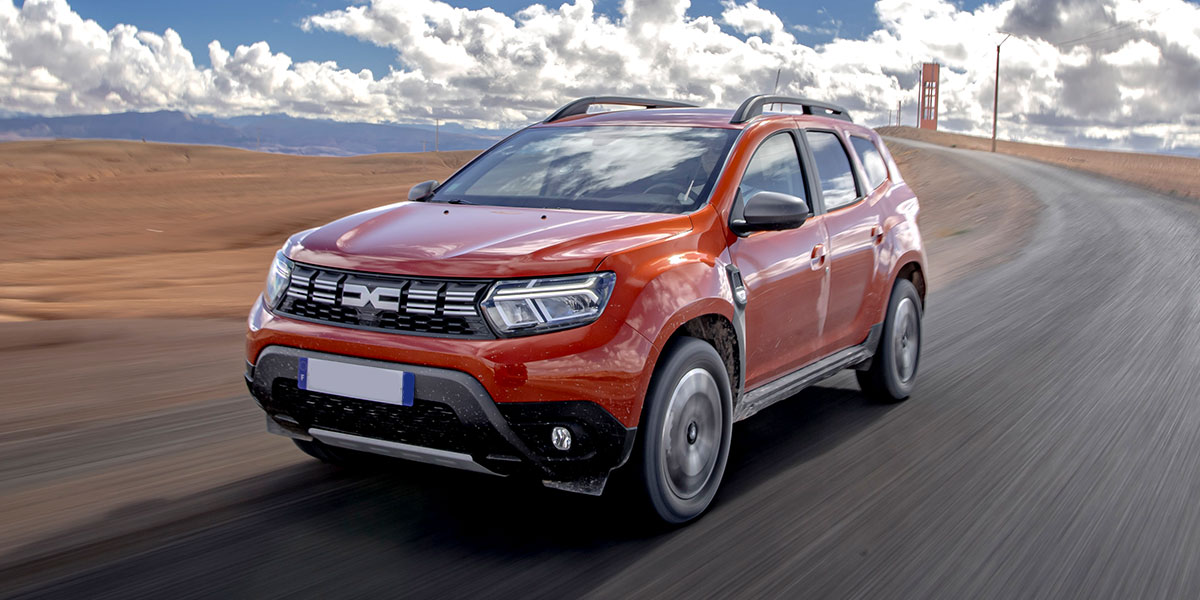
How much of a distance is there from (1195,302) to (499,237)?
9.02m

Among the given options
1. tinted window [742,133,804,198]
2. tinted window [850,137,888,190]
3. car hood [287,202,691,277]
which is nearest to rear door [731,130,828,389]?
tinted window [742,133,804,198]

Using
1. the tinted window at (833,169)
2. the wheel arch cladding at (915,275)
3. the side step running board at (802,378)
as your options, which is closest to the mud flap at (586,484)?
the side step running board at (802,378)

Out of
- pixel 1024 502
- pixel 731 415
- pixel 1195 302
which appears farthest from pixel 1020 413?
pixel 1195 302

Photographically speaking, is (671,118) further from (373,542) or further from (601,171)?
(373,542)

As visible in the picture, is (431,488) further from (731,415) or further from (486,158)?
(486,158)

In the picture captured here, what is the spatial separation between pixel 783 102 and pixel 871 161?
1006mm

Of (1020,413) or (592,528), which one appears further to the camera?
(1020,413)

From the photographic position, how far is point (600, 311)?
3668 mm

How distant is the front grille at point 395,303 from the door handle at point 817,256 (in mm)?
2037

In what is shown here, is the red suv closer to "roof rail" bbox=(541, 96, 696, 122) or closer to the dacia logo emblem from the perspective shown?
the dacia logo emblem

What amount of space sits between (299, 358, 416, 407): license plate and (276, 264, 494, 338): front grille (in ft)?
0.51

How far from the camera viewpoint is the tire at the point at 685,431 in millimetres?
3865

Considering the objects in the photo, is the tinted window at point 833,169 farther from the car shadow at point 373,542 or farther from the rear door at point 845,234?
the car shadow at point 373,542

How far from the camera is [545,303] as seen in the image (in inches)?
143
